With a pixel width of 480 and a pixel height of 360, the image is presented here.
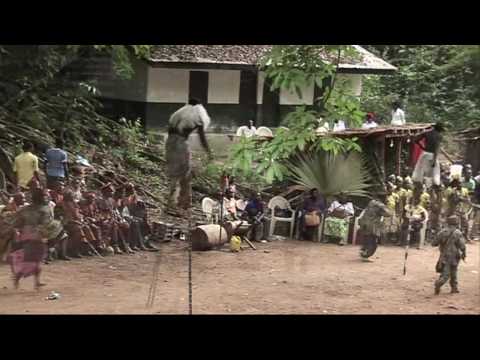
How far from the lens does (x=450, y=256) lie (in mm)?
6281

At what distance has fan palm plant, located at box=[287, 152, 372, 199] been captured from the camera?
646 cm

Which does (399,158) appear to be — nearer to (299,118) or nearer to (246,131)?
(299,118)

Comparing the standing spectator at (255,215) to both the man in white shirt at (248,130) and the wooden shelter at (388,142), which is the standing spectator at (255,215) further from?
the wooden shelter at (388,142)

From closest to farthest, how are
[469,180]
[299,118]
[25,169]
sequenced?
[25,169] < [469,180] < [299,118]

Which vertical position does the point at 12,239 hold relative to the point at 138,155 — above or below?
below

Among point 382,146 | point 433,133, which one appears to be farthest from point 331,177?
point 433,133

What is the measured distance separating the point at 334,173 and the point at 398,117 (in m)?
0.76

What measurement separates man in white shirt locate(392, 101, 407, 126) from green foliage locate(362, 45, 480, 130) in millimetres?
46

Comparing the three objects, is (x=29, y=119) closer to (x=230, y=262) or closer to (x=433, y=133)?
(x=230, y=262)

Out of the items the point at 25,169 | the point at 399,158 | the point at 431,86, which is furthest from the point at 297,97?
the point at 25,169

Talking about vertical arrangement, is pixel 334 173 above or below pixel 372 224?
above

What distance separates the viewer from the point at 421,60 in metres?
→ 6.27

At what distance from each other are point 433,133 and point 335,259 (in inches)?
55.1

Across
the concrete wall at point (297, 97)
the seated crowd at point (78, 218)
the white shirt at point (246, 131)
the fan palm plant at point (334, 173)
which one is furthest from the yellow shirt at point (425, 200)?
the seated crowd at point (78, 218)
